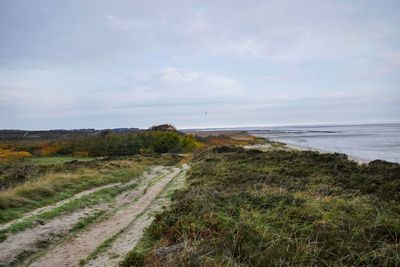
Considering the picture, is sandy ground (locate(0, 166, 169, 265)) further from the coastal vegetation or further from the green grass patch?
the green grass patch

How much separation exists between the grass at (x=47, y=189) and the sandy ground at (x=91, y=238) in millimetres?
3120

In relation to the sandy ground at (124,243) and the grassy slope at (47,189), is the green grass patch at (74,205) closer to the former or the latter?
the grassy slope at (47,189)

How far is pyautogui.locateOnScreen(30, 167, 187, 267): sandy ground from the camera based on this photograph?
364 inches

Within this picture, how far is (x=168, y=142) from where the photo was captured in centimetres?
5866

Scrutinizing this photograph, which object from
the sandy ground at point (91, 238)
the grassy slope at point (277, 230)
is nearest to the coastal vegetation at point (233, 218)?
the grassy slope at point (277, 230)

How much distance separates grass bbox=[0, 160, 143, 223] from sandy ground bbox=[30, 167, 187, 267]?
312 cm

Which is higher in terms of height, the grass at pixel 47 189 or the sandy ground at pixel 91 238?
the grass at pixel 47 189

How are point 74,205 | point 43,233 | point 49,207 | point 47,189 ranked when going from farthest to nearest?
point 47,189 < point 74,205 < point 49,207 < point 43,233

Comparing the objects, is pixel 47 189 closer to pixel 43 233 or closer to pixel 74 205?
pixel 74 205

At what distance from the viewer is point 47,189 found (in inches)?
652

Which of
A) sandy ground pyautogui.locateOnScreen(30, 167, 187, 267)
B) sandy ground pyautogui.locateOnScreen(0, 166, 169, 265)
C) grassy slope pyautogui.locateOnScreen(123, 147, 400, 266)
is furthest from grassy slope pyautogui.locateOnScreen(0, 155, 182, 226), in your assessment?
grassy slope pyautogui.locateOnScreen(123, 147, 400, 266)

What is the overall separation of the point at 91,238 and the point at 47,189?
6558 millimetres

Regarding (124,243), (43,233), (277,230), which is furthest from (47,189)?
(277,230)

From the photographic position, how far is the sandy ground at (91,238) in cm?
924
